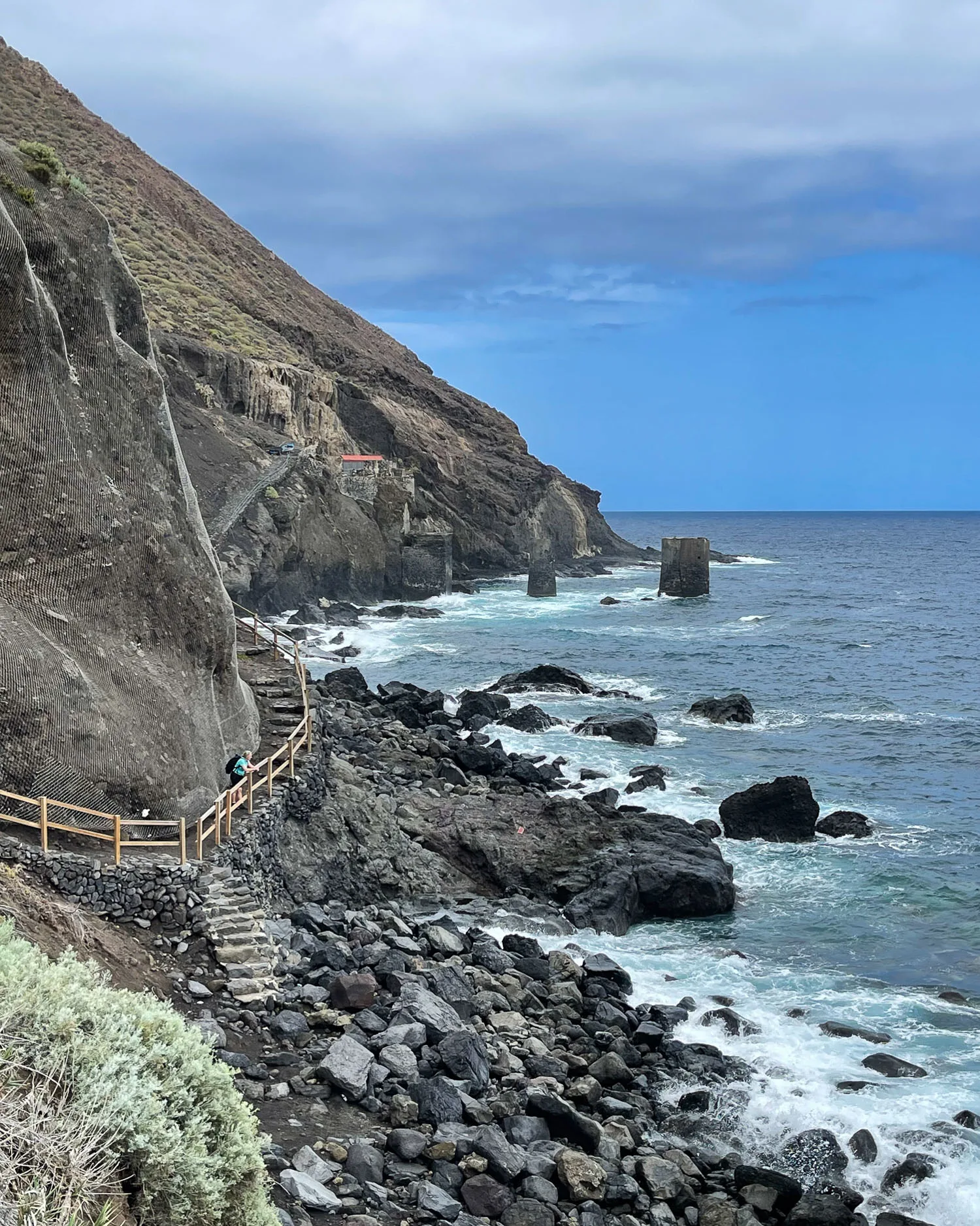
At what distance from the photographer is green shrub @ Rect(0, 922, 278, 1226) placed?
8.10 m

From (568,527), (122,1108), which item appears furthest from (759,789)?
(568,527)

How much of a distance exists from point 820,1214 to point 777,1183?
596mm

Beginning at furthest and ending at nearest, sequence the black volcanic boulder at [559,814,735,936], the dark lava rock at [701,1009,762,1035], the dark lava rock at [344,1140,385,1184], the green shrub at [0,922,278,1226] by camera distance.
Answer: the black volcanic boulder at [559,814,735,936], the dark lava rock at [701,1009,762,1035], the dark lava rock at [344,1140,385,1184], the green shrub at [0,922,278,1226]

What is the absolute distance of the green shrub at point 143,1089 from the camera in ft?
26.6

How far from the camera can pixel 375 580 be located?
79.2 meters

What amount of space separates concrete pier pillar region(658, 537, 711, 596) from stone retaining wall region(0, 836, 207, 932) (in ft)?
243

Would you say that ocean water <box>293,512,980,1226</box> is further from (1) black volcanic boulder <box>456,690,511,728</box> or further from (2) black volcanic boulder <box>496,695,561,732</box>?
(1) black volcanic boulder <box>456,690,511,728</box>

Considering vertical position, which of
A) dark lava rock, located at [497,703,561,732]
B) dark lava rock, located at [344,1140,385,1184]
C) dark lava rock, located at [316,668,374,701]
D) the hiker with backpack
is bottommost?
dark lava rock, located at [344,1140,385,1184]

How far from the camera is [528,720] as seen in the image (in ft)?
132

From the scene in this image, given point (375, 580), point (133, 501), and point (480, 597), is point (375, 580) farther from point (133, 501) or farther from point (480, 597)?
point (133, 501)

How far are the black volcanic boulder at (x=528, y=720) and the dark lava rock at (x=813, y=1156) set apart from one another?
25114mm

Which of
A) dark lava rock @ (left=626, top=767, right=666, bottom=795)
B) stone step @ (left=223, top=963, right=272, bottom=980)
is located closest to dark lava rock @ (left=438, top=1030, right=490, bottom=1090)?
stone step @ (left=223, top=963, right=272, bottom=980)

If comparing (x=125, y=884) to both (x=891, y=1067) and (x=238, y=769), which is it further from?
(x=891, y=1067)

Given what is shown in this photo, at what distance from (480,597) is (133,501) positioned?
224ft
